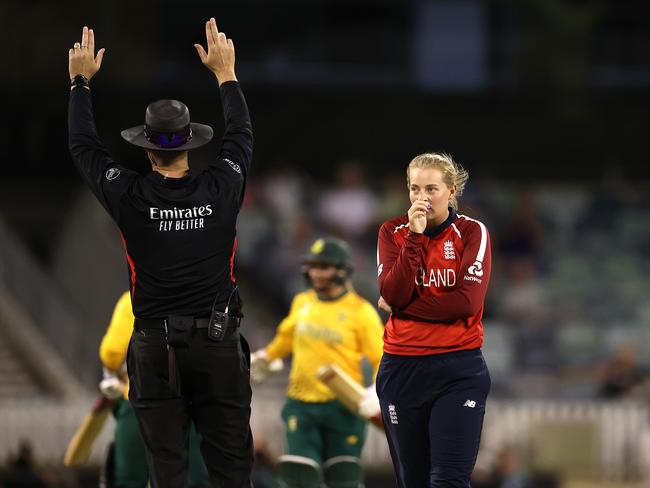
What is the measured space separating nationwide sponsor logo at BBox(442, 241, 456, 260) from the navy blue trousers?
477 millimetres

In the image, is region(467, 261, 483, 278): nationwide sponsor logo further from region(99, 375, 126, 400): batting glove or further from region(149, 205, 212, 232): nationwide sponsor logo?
region(99, 375, 126, 400): batting glove

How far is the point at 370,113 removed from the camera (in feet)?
75.5

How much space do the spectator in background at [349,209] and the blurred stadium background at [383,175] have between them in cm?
3

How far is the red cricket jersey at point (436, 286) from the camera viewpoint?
24.8 ft

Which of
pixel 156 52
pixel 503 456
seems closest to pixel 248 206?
pixel 156 52

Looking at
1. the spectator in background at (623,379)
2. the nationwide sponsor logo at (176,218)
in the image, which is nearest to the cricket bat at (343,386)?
the nationwide sponsor logo at (176,218)

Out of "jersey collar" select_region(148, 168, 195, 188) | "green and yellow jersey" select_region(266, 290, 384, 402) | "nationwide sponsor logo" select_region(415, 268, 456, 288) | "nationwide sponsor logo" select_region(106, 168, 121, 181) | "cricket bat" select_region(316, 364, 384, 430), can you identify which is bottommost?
"cricket bat" select_region(316, 364, 384, 430)

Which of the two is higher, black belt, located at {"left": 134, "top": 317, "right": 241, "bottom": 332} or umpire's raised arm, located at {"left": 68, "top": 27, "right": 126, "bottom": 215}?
umpire's raised arm, located at {"left": 68, "top": 27, "right": 126, "bottom": 215}

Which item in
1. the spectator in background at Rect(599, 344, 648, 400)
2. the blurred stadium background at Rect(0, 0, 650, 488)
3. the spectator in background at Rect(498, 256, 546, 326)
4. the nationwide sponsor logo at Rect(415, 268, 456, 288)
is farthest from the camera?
the spectator in background at Rect(498, 256, 546, 326)

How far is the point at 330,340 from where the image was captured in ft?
34.7

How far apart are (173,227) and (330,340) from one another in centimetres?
354

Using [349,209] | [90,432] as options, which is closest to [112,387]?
[90,432]

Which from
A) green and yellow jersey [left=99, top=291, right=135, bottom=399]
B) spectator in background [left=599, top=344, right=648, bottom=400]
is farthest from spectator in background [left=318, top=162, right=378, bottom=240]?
green and yellow jersey [left=99, top=291, right=135, bottom=399]

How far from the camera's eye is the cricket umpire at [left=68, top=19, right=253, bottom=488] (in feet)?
23.6
